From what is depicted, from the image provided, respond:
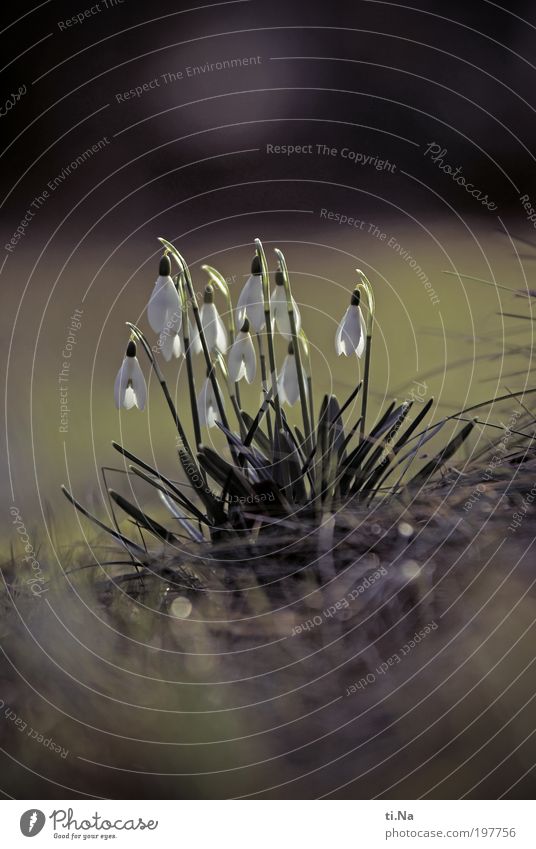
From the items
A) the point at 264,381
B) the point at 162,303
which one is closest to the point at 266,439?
the point at 264,381

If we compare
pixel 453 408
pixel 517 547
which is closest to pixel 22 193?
pixel 453 408

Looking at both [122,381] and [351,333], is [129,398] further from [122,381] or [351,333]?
[351,333]

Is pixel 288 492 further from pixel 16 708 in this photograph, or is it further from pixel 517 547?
pixel 16 708

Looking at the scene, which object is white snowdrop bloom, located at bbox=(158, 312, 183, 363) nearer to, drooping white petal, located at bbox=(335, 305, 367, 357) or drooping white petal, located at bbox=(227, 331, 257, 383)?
drooping white petal, located at bbox=(227, 331, 257, 383)

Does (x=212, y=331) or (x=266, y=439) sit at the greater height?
(x=212, y=331)

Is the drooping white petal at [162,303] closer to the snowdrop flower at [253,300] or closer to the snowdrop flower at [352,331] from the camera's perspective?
the snowdrop flower at [253,300]
